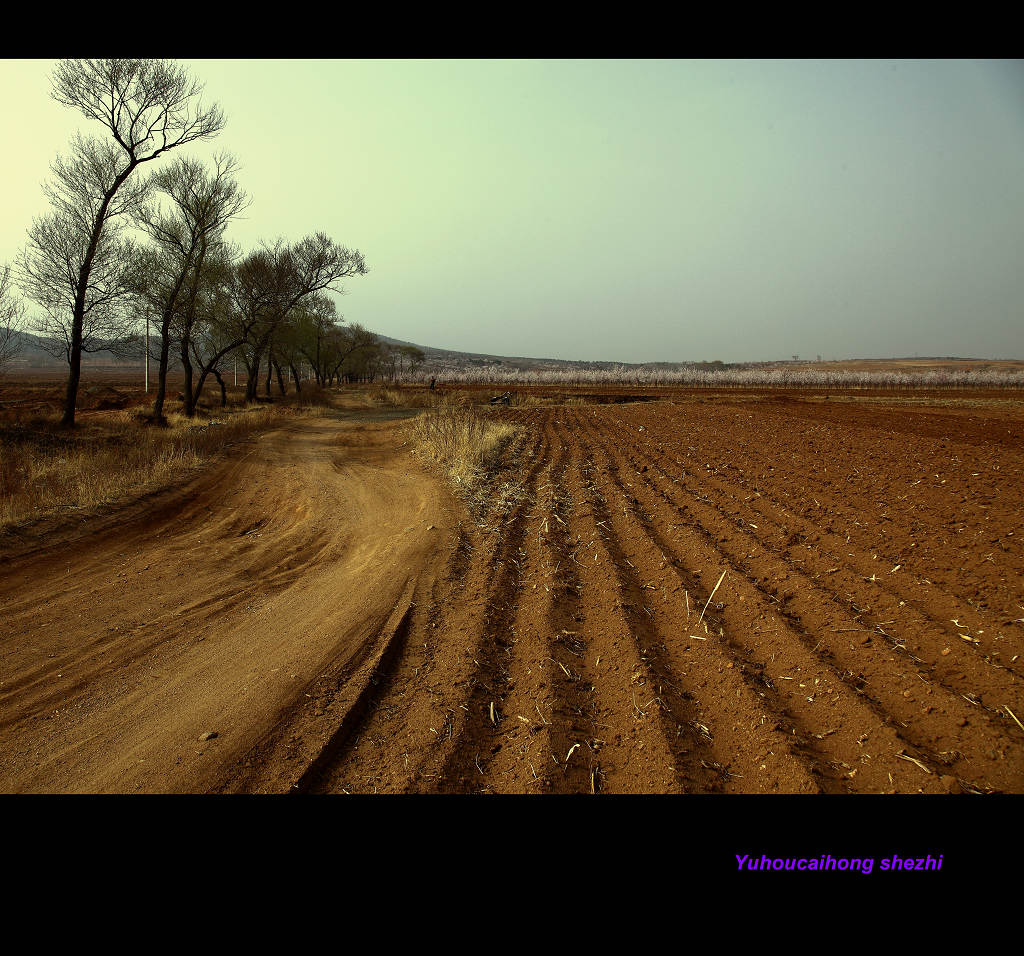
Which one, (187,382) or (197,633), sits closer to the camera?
(197,633)

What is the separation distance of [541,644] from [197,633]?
9.44 ft

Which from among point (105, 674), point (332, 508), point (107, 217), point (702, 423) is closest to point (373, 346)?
point (107, 217)

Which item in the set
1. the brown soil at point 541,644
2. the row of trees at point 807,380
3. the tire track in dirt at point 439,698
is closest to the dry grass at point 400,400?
the brown soil at point 541,644

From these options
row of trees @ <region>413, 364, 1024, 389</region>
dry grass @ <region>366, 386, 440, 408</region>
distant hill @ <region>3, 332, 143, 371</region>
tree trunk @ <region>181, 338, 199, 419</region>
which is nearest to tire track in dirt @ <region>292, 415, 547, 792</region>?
distant hill @ <region>3, 332, 143, 371</region>

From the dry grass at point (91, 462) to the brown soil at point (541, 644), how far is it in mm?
797

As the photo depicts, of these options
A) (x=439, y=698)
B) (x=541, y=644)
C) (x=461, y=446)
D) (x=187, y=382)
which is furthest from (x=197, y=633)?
(x=187, y=382)

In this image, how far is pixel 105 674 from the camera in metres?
3.63

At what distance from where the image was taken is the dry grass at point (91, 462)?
7266 mm

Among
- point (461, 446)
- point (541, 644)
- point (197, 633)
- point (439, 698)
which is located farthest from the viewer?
point (461, 446)

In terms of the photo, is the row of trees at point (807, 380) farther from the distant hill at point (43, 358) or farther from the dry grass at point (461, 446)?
the dry grass at point (461, 446)

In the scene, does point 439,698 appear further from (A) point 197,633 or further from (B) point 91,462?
(B) point 91,462

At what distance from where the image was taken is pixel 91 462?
9.98 m

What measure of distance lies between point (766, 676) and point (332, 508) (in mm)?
6845
